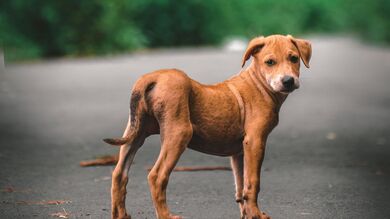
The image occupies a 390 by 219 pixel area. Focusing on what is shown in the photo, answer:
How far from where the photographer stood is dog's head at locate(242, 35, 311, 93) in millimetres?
5109

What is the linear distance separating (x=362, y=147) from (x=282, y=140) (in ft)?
3.43

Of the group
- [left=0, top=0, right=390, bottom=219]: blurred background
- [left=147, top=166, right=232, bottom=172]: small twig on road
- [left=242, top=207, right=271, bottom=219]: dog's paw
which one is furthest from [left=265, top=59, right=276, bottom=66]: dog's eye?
[left=147, top=166, right=232, bottom=172]: small twig on road

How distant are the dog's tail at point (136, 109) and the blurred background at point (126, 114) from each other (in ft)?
3.89

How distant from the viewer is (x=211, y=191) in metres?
7.04

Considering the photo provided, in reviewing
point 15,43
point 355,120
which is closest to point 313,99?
point 355,120

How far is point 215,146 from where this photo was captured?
5234 mm

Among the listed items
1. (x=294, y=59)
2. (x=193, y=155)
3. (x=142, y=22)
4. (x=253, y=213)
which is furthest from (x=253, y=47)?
(x=142, y=22)

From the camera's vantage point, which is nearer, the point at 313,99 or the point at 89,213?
the point at 89,213

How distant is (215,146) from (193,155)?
3966 mm

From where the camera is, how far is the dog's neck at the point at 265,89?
Answer: 533 centimetres

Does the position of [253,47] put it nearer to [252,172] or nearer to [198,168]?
[252,172]

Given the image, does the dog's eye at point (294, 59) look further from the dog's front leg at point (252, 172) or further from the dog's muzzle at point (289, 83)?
the dog's front leg at point (252, 172)

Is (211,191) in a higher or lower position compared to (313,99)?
higher

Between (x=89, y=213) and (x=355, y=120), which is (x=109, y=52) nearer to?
(x=355, y=120)
